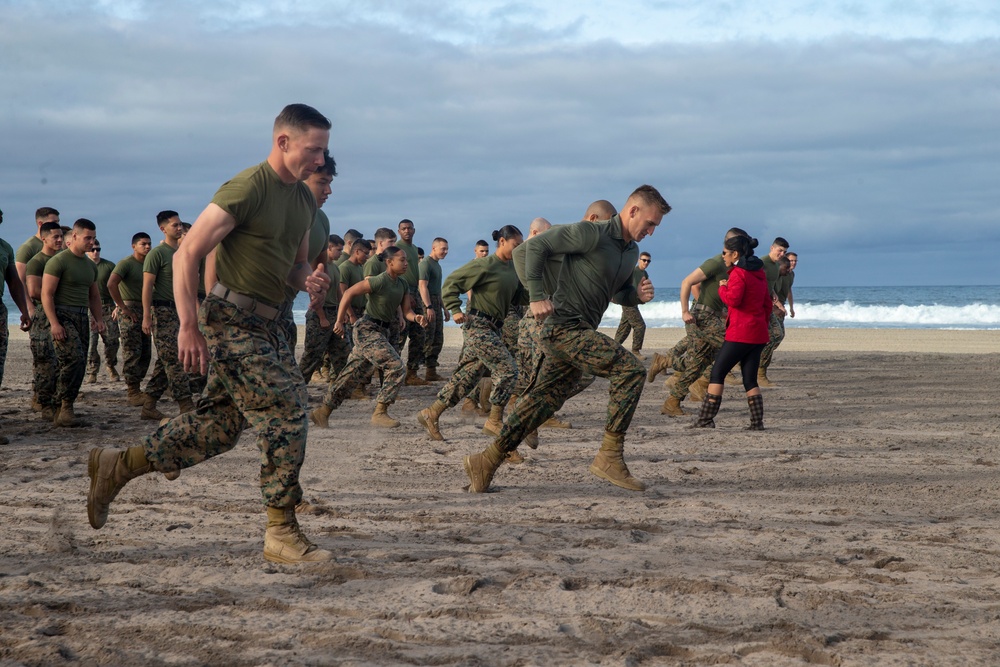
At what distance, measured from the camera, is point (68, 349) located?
33.0ft

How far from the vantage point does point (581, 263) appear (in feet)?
22.8

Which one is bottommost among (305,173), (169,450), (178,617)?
(178,617)

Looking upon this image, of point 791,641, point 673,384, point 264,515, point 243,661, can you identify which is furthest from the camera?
point 673,384

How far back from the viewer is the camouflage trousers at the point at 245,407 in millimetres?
4750

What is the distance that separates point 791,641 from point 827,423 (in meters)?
7.58

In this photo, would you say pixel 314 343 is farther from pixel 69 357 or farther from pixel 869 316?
pixel 869 316

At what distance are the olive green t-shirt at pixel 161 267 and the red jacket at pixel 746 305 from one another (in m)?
5.76

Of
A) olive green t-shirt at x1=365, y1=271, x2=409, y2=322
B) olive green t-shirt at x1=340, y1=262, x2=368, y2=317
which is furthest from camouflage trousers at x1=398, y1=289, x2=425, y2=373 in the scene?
olive green t-shirt at x1=365, y1=271, x2=409, y2=322

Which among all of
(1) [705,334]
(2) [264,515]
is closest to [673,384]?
(1) [705,334]

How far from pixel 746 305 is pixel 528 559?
564 cm

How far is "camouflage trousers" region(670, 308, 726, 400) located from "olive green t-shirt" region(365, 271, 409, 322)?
10.8 feet

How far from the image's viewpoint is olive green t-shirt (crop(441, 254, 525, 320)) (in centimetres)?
1006

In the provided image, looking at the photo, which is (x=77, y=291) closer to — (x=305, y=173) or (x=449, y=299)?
(x=449, y=299)

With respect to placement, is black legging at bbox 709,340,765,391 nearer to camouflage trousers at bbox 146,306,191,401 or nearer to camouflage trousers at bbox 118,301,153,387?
camouflage trousers at bbox 146,306,191,401
